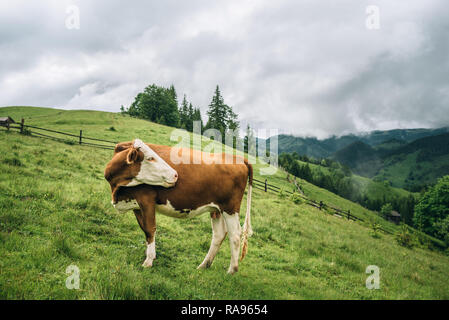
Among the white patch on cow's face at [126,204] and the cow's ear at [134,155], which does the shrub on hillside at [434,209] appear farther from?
the cow's ear at [134,155]

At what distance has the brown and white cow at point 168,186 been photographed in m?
4.10

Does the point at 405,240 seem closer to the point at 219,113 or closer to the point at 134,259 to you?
the point at 134,259

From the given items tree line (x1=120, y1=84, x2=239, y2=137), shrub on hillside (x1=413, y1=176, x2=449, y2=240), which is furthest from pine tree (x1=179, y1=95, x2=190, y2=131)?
shrub on hillside (x1=413, y1=176, x2=449, y2=240)

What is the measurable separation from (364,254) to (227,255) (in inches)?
251

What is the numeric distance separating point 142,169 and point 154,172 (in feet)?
0.74

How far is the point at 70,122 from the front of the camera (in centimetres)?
4078

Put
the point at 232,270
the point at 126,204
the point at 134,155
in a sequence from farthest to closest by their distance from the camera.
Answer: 1. the point at 232,270
2. the point at 126,204
3. the point at 134,155

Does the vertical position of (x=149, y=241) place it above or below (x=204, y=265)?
above

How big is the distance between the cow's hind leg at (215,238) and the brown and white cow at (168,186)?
14 centimetres

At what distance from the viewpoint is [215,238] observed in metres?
4.95

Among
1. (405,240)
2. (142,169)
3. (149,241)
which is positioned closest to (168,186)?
(142,169)

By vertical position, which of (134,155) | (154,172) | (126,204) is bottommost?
(126,204)
